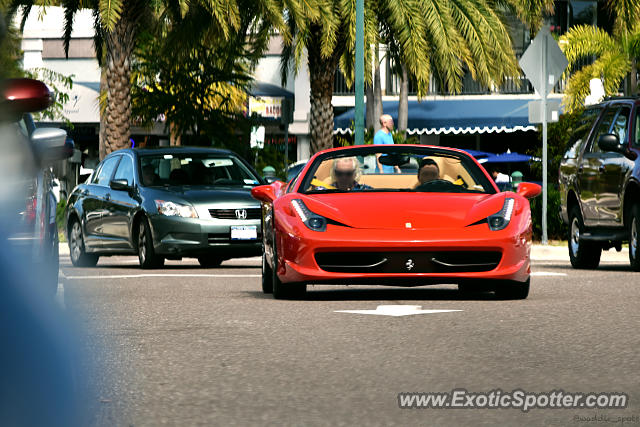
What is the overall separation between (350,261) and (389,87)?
41.3 metres

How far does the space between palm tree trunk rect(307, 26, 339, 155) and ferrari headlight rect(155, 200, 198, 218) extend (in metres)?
11.3

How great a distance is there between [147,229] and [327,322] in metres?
7.54

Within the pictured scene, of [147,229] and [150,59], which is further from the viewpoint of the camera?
[150,59]

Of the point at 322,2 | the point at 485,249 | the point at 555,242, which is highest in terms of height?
the point at 322,2

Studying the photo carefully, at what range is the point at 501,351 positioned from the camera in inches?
293

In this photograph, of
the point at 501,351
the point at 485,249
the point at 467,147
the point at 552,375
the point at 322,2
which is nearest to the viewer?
the point at 552,375

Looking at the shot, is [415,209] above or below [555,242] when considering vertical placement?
above

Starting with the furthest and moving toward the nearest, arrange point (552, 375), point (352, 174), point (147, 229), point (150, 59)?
point (150, 59)
point (147, 229)
point (352, 174)
point (552, 375)

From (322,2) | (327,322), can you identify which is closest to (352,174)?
(327,322)

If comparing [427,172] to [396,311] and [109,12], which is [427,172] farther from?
[109,12]

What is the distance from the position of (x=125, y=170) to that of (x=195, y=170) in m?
0.92

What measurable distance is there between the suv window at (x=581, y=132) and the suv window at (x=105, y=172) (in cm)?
585

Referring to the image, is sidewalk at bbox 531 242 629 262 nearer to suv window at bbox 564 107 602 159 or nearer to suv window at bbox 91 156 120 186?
suv window at bbox 564 107 602 159

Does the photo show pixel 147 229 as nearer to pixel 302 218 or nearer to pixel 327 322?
pixel 302 218
